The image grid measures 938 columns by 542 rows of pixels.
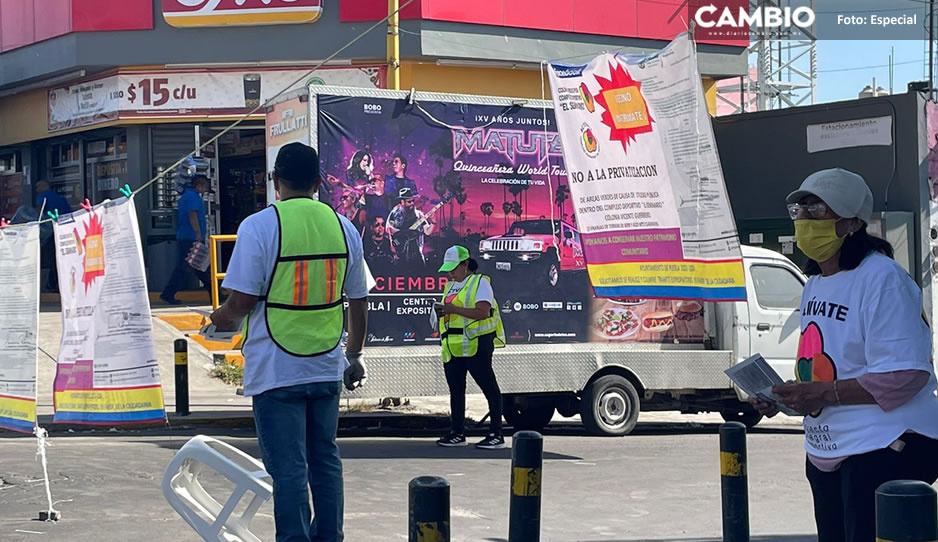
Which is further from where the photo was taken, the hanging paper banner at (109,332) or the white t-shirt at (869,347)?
the hanging paper banner at (109,332)

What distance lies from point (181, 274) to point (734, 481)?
15.6m

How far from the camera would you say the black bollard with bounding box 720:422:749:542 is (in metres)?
6.20

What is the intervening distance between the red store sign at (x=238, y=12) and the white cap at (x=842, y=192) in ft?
56.5

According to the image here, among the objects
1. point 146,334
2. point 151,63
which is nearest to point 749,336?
point 146,334

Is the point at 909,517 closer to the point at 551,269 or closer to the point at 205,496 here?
the point at 205,496

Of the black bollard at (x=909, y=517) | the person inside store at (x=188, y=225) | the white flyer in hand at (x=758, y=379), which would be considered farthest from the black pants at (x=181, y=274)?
the black bollard at (x=909, y=517)

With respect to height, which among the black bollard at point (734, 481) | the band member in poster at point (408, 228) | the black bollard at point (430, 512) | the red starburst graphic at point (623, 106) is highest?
the red starburst graphic at point (623, 106)

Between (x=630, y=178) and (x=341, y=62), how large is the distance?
11269 millimetres

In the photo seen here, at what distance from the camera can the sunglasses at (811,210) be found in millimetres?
4320

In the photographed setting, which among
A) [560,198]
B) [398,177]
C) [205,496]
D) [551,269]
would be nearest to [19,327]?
[205,496]

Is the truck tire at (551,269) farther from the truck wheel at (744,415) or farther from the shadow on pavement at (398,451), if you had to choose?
the truck wheel at (744,415)

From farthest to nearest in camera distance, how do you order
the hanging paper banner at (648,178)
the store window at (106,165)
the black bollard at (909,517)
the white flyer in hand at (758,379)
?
the store window at (106,165), the hanging paper banner at (648,178), the white flyer in hand at (758,379), the black bollard at (909,517)

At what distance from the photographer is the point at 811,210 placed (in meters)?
4.35

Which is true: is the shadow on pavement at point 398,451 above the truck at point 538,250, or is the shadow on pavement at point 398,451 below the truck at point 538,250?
below
